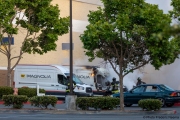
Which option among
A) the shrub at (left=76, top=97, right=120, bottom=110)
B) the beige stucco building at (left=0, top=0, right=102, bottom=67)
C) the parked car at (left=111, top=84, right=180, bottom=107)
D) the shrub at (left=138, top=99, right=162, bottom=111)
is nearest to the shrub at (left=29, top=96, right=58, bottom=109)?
the shrub at (left=76, top=97, right=120, bottom=110)

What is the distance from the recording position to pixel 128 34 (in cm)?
2139

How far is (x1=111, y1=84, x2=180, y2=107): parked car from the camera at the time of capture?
2623 centimetres

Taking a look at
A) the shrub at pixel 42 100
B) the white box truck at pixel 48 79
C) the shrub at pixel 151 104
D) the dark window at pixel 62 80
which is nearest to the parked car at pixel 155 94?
the shrub at pixel 151 104

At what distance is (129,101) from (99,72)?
9968mm

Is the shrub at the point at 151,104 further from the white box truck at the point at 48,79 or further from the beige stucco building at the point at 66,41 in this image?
the beige stucco building at the point at 66,41

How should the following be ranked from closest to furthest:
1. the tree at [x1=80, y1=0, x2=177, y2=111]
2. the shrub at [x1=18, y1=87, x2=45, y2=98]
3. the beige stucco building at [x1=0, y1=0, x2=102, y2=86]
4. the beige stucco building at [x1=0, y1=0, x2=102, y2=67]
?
the tree at [x1=80, y1=0, x2=177, y2=111] → the shrub at [x1=18, y1=87, x2=45, y2=98] → the beige stucco building at [x1=0, y1=0, x2=102, y2=86] → the beige stucco building at [x1=0, y1=0, x2=102, y2=67]

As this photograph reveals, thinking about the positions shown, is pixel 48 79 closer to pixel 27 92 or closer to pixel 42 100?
pixel 27 92

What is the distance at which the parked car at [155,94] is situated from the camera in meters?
26.2

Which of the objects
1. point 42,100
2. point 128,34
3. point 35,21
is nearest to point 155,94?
point 128,34

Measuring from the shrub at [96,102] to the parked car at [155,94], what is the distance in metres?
4.63

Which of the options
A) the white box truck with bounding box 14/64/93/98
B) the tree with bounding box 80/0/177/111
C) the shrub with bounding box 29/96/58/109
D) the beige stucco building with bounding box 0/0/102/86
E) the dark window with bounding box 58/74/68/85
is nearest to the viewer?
the tree with bounding box 80/0/177/111

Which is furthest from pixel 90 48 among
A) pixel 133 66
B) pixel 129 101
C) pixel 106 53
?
pixel 129 101

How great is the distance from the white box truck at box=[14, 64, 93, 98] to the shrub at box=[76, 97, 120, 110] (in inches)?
431

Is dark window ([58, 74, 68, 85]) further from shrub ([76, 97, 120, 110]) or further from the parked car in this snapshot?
shrub ([76, 97, 120, 110])
